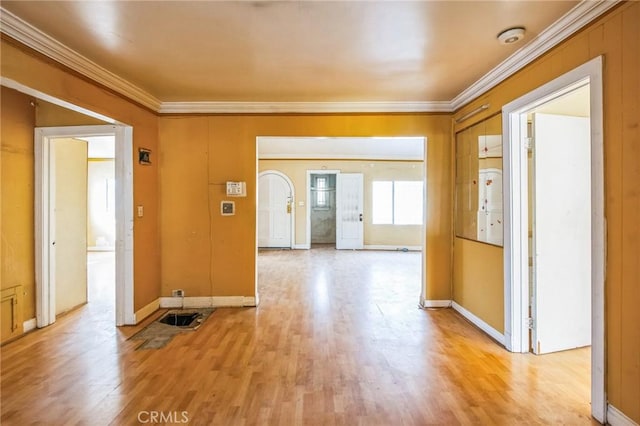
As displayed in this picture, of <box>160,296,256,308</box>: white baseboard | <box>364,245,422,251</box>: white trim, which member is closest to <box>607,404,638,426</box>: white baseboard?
<box>160,296,256,308</box>: white baseboard

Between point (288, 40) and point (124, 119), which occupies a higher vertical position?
point (288, 40)

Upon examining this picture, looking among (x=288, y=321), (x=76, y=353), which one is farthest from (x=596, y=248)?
(x=76, y=353)

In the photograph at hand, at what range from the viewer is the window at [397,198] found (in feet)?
28.0

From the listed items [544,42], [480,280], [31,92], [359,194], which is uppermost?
[544,42]

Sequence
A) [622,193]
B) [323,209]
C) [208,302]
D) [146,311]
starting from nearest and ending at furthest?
1. [622,193]
2. [146,311]
3. [208,302]
4. [323,209]

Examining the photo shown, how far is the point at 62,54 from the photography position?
2.35 metres

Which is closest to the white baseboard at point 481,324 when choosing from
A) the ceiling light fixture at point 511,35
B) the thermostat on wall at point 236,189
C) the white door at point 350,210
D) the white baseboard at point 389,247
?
A: the ceiling light fixture at point 511,35

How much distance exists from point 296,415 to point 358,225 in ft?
22.3

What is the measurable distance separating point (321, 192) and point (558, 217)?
7.76 m

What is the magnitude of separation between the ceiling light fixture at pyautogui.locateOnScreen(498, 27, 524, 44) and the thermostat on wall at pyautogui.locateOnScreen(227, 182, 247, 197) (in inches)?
113

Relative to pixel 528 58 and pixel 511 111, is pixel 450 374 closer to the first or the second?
pixel 511 111

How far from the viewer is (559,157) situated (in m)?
2.62

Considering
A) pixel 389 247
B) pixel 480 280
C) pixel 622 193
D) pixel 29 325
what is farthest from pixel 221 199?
pixel 389 247

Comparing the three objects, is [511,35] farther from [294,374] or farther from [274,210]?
[274,210]
